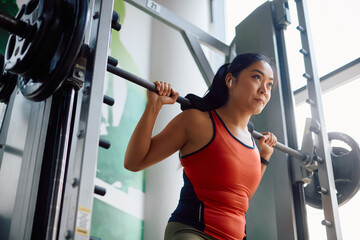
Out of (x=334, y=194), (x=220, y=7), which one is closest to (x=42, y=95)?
(x=334, y=194)

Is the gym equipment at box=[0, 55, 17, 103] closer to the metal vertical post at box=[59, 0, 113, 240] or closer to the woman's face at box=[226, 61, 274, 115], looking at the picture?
the metal vertical post at box=[59, 0, 113, 240]

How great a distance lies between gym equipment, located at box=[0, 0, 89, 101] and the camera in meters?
0.93

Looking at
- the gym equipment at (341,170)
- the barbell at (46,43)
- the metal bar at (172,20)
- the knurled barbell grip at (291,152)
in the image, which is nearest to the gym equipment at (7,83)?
the barbell at (46,43)

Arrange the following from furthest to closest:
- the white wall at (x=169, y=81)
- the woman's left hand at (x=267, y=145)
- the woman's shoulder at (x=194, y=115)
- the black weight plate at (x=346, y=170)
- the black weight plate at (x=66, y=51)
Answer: the white wall at (x=169, y=81), the black weight plate at (x=346, y=170), the woman's left hand at (x=267, y=145), the woman's shoulder at (x=194, y=115), the black weight plate at (x=66, y=51)

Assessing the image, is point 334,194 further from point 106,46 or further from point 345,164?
point 106,46

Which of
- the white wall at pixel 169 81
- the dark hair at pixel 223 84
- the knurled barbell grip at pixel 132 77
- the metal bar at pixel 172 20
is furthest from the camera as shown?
the white wall at pixel 169 81

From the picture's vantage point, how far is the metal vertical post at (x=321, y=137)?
1673 millimetres

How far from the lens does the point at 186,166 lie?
1.24 meters

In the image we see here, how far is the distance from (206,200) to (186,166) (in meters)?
0.14

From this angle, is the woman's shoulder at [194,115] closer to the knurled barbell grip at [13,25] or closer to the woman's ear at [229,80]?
the woman's ear at [229,80]

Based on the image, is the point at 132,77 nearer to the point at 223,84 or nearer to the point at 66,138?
the point at 66,138

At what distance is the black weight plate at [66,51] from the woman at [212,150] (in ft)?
0.96

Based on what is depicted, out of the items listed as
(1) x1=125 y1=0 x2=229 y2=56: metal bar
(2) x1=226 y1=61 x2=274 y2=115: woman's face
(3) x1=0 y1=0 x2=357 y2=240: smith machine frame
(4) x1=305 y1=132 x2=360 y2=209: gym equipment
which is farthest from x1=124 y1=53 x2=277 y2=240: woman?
(1) x1=125 y1=0 x2=229 y2=56: metal bar

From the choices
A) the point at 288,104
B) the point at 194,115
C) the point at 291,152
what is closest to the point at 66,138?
the point at 194,115
